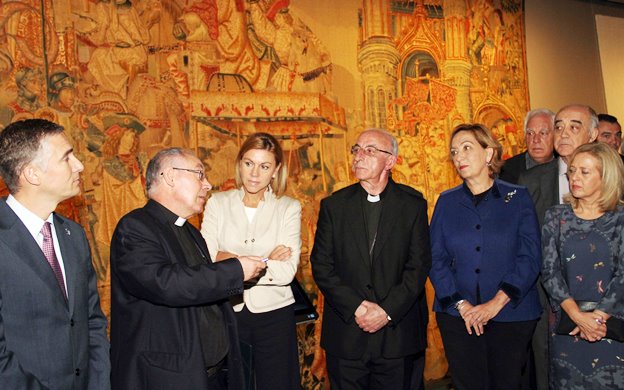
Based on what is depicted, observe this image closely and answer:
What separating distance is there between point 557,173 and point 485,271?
3.57 feet

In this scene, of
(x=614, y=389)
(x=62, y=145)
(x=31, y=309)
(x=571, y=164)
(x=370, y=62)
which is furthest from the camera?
(x=370, y=62)

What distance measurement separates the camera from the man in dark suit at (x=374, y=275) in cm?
371

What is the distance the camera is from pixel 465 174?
3.87m

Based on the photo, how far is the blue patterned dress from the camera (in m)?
3.51

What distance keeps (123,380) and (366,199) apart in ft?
6.31

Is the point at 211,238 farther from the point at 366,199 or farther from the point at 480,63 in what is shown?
the point at 480,63

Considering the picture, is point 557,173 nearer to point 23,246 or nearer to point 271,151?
point 271,151

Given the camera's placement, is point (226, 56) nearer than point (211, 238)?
No

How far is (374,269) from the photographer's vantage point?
3793 mm

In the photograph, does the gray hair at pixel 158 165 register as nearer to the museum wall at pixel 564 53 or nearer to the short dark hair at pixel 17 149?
the short dark hair at pixel 17 149

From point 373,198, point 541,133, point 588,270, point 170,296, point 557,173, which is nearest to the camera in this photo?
point 170,296

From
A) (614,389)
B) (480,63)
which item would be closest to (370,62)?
Result: (480,63)

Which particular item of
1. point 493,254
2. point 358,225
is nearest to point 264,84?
point 358,225

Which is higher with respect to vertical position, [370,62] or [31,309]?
[370,62]
